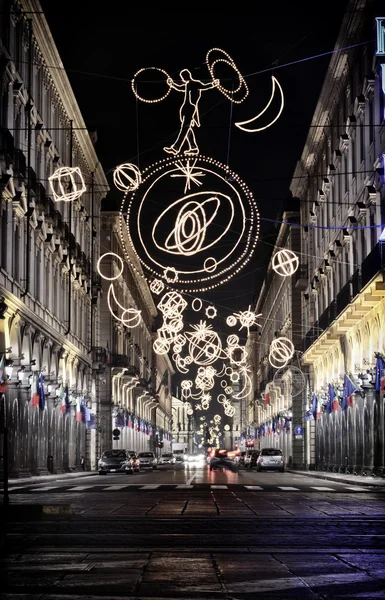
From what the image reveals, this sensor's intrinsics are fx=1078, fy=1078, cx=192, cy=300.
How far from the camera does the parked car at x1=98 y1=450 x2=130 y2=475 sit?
59.2m

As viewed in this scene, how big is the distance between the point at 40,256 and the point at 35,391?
7.48m

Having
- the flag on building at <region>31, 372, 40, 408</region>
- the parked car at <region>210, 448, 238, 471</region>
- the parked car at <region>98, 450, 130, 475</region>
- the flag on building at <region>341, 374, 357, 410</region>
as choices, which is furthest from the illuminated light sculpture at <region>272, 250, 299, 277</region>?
the parked car at <region>210, 448, 238, 471</region>

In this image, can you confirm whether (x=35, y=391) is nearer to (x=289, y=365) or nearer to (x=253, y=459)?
(x=289, y=365)

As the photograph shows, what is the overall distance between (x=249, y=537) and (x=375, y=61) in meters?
28.4

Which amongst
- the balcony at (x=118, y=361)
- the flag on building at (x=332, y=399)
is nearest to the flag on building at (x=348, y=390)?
the flag on building at (x=332, y=399)

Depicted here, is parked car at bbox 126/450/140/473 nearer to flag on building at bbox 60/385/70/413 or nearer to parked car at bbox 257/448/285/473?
flag on building at bbox 60/385/70/413

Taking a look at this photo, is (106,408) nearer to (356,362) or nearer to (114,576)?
(356,362)

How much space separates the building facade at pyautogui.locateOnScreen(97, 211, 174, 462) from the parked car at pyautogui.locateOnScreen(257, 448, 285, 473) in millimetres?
10386

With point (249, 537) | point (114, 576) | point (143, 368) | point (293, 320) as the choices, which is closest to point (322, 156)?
point (293, 320)

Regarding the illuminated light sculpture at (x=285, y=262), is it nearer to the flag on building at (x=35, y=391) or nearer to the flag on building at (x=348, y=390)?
the flag on building at (x=348, y=390)

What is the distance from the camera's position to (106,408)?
7850 cm

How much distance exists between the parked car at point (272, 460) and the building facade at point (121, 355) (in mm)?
10386

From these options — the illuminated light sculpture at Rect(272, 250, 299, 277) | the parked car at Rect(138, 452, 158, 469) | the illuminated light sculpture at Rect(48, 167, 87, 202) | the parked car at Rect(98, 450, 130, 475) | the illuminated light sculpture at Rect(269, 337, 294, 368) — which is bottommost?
the parked car at Rect(138, 452, 158, 469)

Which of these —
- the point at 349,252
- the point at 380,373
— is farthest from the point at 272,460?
the point at 380,373
